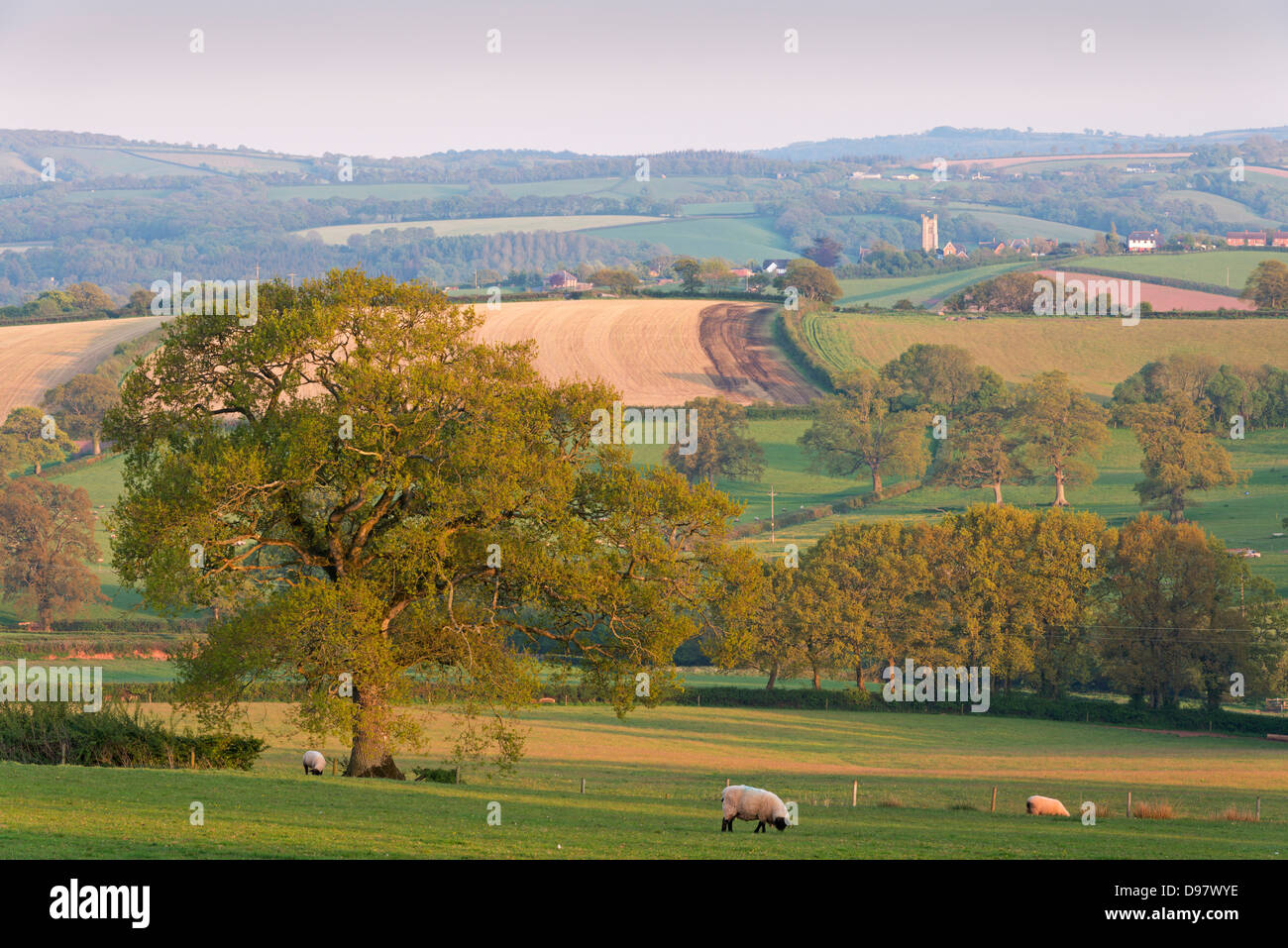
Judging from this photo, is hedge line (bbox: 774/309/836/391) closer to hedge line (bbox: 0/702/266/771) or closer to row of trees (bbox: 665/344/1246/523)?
row of trees (bbox: 665/344/1246/523)

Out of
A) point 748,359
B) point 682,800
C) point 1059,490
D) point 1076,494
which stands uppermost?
→ point 748,359

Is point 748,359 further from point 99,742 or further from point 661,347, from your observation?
point 99,742

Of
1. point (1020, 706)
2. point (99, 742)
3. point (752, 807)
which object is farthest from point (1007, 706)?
point (99, 742)

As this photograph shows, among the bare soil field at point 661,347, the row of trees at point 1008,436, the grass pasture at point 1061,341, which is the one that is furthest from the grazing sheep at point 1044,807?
the grass pasture at point 1061,341

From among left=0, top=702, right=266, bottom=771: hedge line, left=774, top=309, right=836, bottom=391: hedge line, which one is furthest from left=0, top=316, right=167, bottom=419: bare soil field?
left=0, top=702, right=266, bottom=771: hedge line

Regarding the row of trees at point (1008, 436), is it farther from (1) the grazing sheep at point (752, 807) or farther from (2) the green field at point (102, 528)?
(1) the grazing sheep at point (752, 807)
